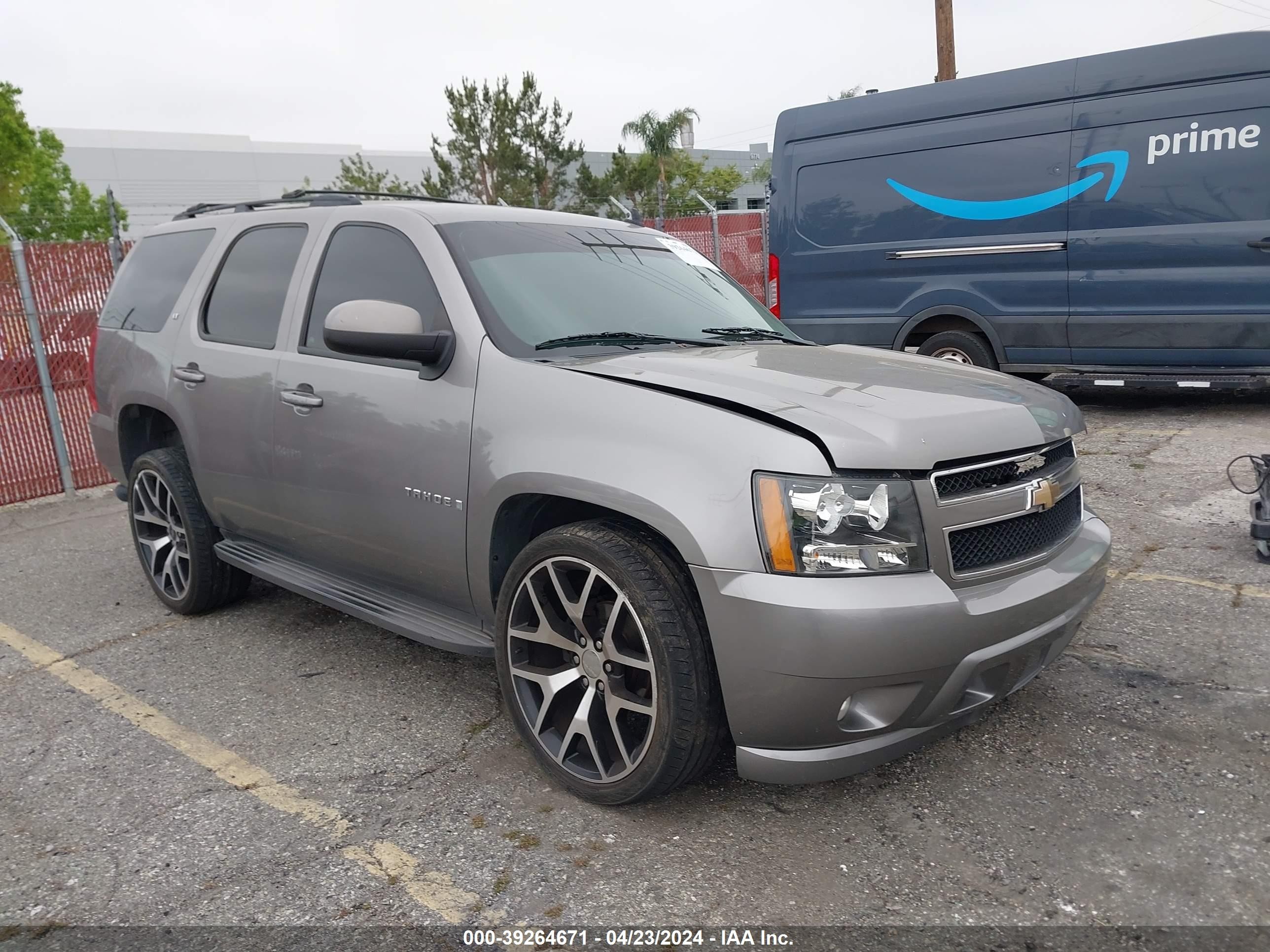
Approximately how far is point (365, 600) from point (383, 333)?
105 centimetres

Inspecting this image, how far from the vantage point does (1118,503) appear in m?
5.85

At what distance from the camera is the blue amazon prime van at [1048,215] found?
23.5ft

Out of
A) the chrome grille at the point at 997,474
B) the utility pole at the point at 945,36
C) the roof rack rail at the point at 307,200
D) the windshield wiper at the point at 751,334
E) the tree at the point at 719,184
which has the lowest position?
the chrome grille at the point at 997,474

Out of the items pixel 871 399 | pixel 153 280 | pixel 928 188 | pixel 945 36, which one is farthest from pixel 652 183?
pixel 871 399

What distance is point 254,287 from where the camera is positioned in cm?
421

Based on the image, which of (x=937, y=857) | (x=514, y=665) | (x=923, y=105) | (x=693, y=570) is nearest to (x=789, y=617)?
(x=693, y=570)

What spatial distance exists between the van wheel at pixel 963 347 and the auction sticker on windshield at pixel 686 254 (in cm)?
450

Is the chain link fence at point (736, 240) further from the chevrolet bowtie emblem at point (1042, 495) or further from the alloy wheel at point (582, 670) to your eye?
the alloy wheel at point (582, 670)

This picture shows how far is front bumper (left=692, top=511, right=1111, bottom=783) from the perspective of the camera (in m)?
2.43

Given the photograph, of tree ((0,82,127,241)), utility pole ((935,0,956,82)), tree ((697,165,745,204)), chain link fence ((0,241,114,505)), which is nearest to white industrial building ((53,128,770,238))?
tree ((697,165,745,204))

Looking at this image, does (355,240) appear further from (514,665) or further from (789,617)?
(789,617)

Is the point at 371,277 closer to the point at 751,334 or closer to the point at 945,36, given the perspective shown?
the point at 751,334

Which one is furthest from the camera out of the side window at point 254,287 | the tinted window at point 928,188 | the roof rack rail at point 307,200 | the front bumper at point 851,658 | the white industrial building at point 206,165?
the white industrial building at point 206,165

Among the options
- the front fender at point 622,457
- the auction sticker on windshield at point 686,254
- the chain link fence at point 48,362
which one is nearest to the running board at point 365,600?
the front fender at point 622,457
